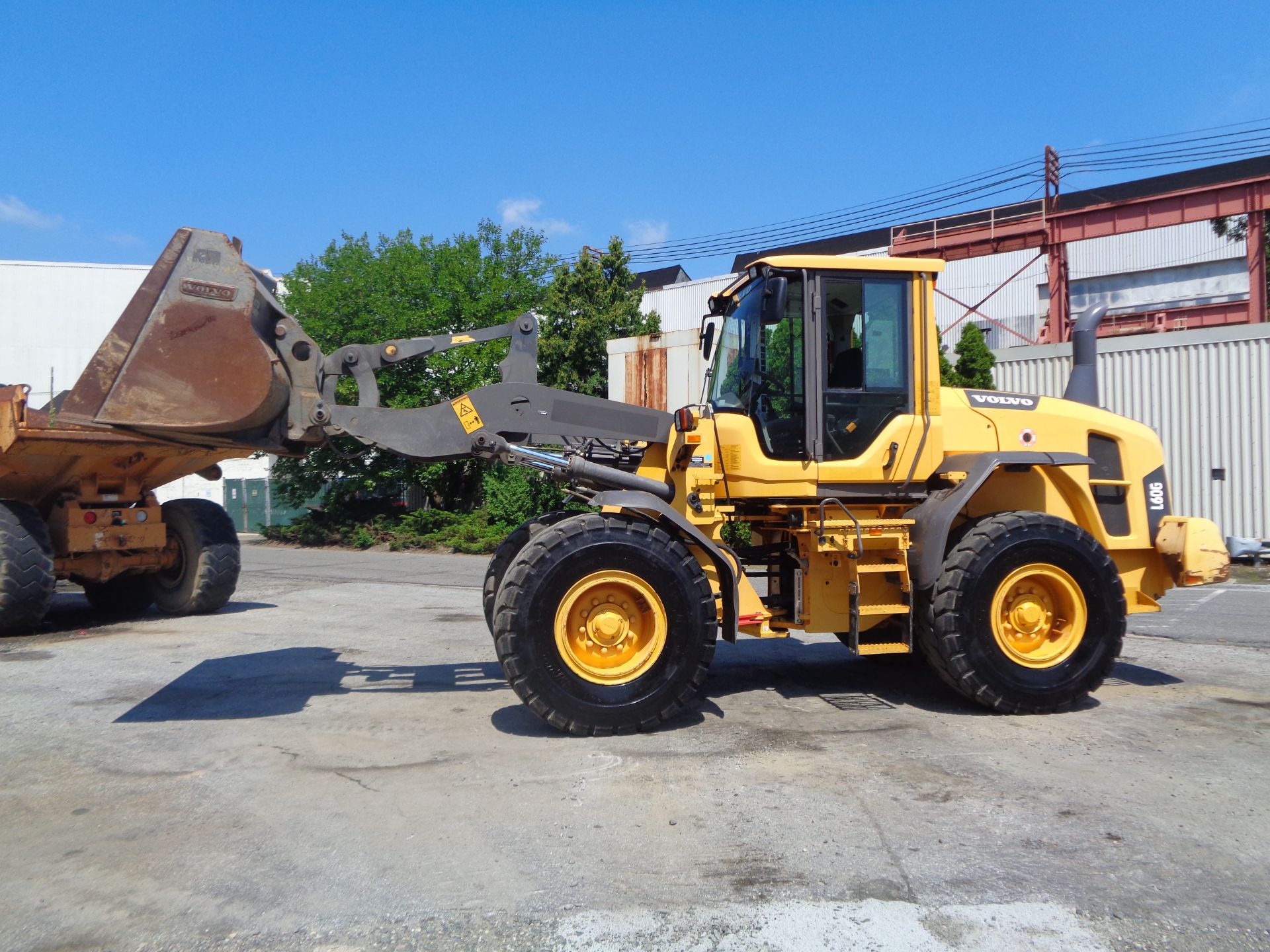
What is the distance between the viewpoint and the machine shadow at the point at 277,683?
→ 20.8 feet

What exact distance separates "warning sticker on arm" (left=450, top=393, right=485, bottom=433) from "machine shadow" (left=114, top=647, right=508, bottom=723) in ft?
6.69

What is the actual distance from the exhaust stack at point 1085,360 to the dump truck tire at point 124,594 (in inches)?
401

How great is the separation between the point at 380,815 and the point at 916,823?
2.45 m

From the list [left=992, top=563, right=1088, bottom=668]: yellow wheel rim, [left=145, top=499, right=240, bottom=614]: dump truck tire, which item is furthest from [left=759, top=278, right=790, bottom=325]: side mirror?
[left=145, top=499, right=240, bottom=614]: dump truck tire

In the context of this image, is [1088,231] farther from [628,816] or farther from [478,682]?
[628,816]

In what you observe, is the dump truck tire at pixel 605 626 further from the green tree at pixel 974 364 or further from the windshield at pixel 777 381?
the green tree at pixel 974 364

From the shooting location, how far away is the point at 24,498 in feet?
33.1

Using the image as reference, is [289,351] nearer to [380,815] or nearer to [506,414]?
[506,414]

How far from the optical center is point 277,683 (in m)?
7.16

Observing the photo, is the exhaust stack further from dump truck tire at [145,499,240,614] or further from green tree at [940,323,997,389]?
green tree at [940,323,997,389]

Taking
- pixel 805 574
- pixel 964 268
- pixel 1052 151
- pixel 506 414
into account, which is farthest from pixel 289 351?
pixel 964 268

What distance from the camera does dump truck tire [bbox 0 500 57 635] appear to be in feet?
29.9

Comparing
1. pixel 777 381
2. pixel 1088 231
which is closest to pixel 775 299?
pixel 777 381

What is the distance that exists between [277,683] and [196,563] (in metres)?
4.21
